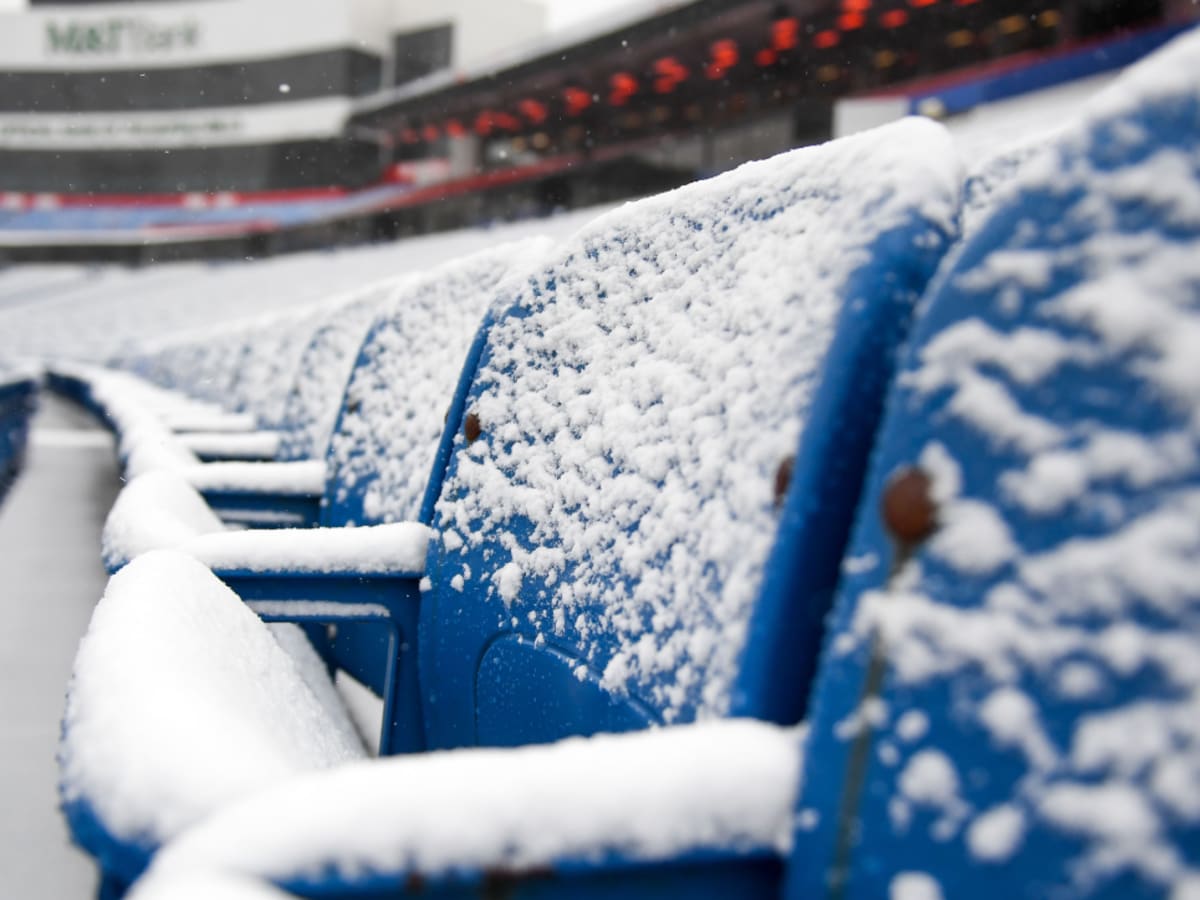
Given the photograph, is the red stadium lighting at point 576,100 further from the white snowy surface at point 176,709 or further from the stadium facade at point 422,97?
the white snowy surface at point 176,709

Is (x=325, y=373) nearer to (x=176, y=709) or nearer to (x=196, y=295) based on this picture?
(x=176, y=709)

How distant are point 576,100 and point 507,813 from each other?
16444 mm

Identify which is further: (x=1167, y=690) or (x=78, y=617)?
(x=78, y=617)

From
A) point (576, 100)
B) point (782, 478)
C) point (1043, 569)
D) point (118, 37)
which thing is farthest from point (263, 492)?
point (118, 37)

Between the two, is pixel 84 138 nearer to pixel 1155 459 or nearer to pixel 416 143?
pixel 416 143

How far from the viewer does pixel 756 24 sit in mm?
11211

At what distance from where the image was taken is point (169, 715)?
374mm

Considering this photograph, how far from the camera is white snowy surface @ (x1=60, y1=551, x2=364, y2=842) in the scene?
0.32 metres

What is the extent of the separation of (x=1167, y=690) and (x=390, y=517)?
0.81 meters

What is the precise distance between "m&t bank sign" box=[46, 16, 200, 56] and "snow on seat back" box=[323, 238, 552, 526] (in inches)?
927

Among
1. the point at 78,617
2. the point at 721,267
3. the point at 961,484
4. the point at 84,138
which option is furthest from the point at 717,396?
the point at 84,138

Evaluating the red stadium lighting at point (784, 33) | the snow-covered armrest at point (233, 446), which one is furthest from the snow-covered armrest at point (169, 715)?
the red stadium lighting at point (784, 33)

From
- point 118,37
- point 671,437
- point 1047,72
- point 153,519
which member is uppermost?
point 118,37

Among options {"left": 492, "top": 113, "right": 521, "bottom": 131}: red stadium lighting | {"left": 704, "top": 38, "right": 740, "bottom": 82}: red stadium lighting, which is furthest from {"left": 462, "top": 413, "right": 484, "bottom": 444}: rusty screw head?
{"left": 492, "top": 113, "right": 521, "bottom": 131}: red stadium lighting
